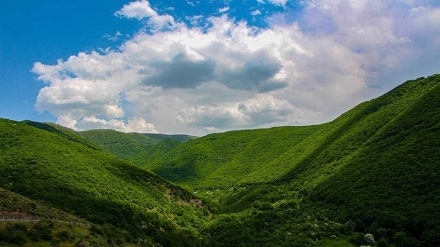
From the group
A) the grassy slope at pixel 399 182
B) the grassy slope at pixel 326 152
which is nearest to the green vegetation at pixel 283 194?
the grassy slope at pixel 399 182

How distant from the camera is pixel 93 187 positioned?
6769 cm

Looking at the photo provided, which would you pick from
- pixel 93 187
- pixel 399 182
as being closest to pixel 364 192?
pixel 399 182

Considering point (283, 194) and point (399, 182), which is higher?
point (399, 182)

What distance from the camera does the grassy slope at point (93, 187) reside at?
53.3 metres

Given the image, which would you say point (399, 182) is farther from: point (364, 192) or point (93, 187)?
point (93, 187)

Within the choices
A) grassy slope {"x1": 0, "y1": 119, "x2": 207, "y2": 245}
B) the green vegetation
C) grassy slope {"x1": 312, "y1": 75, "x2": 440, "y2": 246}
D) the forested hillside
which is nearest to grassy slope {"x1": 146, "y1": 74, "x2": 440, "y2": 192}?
the forested hillside

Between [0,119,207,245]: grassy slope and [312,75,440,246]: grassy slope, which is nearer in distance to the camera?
[312,75,440,246]: grassy slope

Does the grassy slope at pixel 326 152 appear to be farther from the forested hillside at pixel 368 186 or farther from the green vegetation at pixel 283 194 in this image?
the green vegetation at pixel 283 194

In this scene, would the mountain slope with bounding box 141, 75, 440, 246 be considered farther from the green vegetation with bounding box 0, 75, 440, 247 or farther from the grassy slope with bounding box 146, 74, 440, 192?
the grassy slope with bounding box 146, 74, 440, 192

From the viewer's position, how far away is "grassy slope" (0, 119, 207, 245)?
175 feet

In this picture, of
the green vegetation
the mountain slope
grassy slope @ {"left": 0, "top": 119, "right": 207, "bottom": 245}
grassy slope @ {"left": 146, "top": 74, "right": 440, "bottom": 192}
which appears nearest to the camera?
the green vegetation

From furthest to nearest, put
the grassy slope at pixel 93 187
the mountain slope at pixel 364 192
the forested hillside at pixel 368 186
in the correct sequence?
1. the grassy slope at pixel 93 187
2. the forested hillside at pixel 368 186
3. the mountain slope at pixel 364 192

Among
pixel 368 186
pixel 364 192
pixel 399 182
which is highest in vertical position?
pixel 399 182

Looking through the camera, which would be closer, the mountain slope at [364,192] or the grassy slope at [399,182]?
the grassy slope at [399,182]
